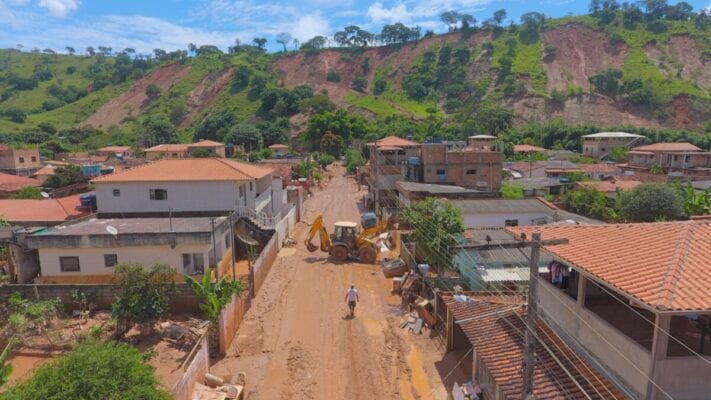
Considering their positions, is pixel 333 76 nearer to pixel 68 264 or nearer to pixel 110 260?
pixel 110 260

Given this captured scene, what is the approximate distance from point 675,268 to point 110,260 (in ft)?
65.5

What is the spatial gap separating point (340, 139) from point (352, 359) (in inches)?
2508

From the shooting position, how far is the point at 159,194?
25828 mm

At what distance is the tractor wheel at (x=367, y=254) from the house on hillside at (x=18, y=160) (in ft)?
171

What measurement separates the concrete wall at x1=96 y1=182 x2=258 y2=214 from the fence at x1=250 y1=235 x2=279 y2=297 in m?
3.72

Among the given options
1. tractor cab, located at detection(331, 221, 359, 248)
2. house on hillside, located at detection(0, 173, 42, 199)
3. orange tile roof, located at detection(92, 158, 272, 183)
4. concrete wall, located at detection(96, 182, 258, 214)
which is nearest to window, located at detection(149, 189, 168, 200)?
concrete wall, located at detection(96, 182, 258, 214)

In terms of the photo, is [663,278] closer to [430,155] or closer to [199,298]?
[199,298]

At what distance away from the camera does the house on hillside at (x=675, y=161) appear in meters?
53.0

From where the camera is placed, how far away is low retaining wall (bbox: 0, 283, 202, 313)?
681 inches

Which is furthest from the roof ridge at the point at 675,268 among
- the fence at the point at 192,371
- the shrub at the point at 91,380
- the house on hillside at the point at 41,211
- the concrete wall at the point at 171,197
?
the house on hillside at the point at 41,211

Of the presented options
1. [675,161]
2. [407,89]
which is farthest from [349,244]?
[407,89]

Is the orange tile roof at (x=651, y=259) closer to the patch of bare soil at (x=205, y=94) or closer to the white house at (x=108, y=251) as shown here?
the white house at (x=108, y=251)

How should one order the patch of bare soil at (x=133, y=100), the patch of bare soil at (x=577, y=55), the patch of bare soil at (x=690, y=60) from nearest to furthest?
the patch of bare soil at (x=690, y=60)
the patch of bare soil at (x=577, y=55)
the patch of bare soil at (x=133, y=100)

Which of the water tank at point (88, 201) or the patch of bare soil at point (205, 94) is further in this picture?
the patch of bare soil at point (205, 94)
